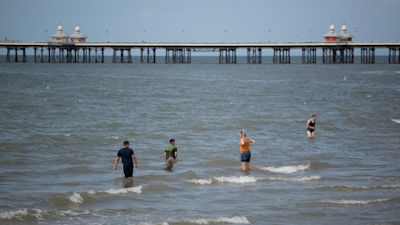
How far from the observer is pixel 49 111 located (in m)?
43.2

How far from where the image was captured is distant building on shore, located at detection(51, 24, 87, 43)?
5069 inches

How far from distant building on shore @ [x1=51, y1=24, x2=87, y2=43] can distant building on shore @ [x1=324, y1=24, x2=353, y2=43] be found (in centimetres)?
3931

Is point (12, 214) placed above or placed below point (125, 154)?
below

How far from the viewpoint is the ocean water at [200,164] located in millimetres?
16891

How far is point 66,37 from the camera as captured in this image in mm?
129625

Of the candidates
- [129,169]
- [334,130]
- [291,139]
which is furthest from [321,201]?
[334,130]

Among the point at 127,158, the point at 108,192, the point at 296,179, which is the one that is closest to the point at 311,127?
the point at 296,179

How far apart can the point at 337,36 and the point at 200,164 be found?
9988 cm

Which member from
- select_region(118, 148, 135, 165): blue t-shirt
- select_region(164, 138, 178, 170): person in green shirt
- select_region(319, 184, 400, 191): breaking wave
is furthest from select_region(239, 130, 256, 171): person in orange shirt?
select_region(118, 148, 135, 165): blue t-shirt

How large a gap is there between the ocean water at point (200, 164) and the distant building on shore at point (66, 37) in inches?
3102

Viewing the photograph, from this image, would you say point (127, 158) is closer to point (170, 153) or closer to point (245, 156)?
point (170, 153)

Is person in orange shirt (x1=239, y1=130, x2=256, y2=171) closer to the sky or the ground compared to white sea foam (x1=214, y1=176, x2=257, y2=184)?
closer to the sky

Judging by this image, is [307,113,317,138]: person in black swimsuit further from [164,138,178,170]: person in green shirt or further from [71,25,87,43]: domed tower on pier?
[71,25,87,43]: domed tower on pier

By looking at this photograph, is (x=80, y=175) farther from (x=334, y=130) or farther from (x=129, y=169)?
(x=334, y=130)
